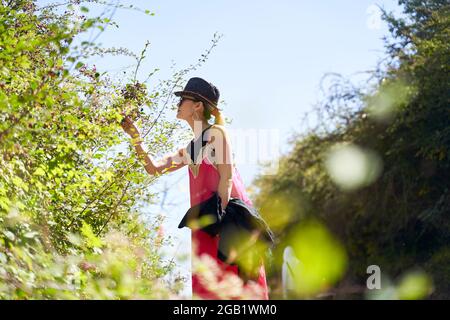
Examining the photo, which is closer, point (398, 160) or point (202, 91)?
point (202, 91)

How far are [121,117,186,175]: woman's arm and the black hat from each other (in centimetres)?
59

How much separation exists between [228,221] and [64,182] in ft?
6.34

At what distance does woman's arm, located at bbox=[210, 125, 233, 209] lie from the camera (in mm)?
5277

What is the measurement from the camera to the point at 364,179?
16062 millimetres

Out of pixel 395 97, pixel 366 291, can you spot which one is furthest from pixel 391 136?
pixel 366 291

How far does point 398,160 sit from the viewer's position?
50.5ft

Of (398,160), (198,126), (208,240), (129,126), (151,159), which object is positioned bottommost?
(208,240)

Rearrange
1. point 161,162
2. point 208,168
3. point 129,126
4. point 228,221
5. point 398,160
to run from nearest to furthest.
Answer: point 228,221, point 208,168, point 161,162, point 129,126, point 398,160

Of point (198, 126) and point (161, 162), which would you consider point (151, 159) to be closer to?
point (161, 162)

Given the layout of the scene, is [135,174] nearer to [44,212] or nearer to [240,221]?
[44,212]

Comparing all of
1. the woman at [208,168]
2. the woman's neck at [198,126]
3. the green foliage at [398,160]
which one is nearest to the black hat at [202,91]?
the woman at [208,168]

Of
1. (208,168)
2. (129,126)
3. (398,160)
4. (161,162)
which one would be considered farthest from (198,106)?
(398,160)

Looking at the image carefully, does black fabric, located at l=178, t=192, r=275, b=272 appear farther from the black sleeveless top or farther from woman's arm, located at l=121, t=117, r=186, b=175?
woman's arm, located at l=121, t=117, r=186, b=175

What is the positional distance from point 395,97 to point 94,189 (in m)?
9.63
